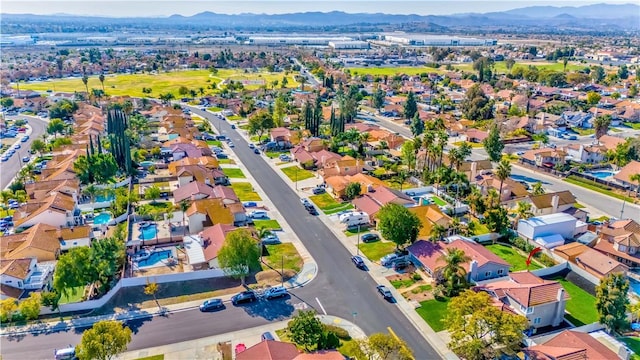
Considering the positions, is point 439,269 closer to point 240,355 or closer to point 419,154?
point 240,355

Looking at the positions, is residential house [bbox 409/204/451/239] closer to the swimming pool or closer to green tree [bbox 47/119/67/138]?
the swimming pool

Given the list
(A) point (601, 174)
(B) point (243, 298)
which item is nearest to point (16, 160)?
(B) point (243, 298)

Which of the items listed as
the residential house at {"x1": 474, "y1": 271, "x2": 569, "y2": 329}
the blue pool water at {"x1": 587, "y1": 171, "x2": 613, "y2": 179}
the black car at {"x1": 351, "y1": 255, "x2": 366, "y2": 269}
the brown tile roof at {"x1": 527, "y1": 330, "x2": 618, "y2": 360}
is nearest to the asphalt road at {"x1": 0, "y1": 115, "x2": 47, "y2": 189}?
the black car at {"x1": 351, "y1": 255, "x2": 366, "y2": 269}

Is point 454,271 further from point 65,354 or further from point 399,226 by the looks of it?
point 65,354

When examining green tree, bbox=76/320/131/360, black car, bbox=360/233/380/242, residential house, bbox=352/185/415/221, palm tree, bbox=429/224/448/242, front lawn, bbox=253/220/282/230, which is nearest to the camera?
green tree, bbox=76/320/131/360

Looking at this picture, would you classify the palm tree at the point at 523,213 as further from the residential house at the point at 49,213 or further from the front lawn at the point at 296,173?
the residential house at the point at 49,213

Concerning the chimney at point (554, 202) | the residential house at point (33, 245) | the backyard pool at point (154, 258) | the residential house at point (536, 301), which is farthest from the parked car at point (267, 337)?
the chimney at point (554, 202)
